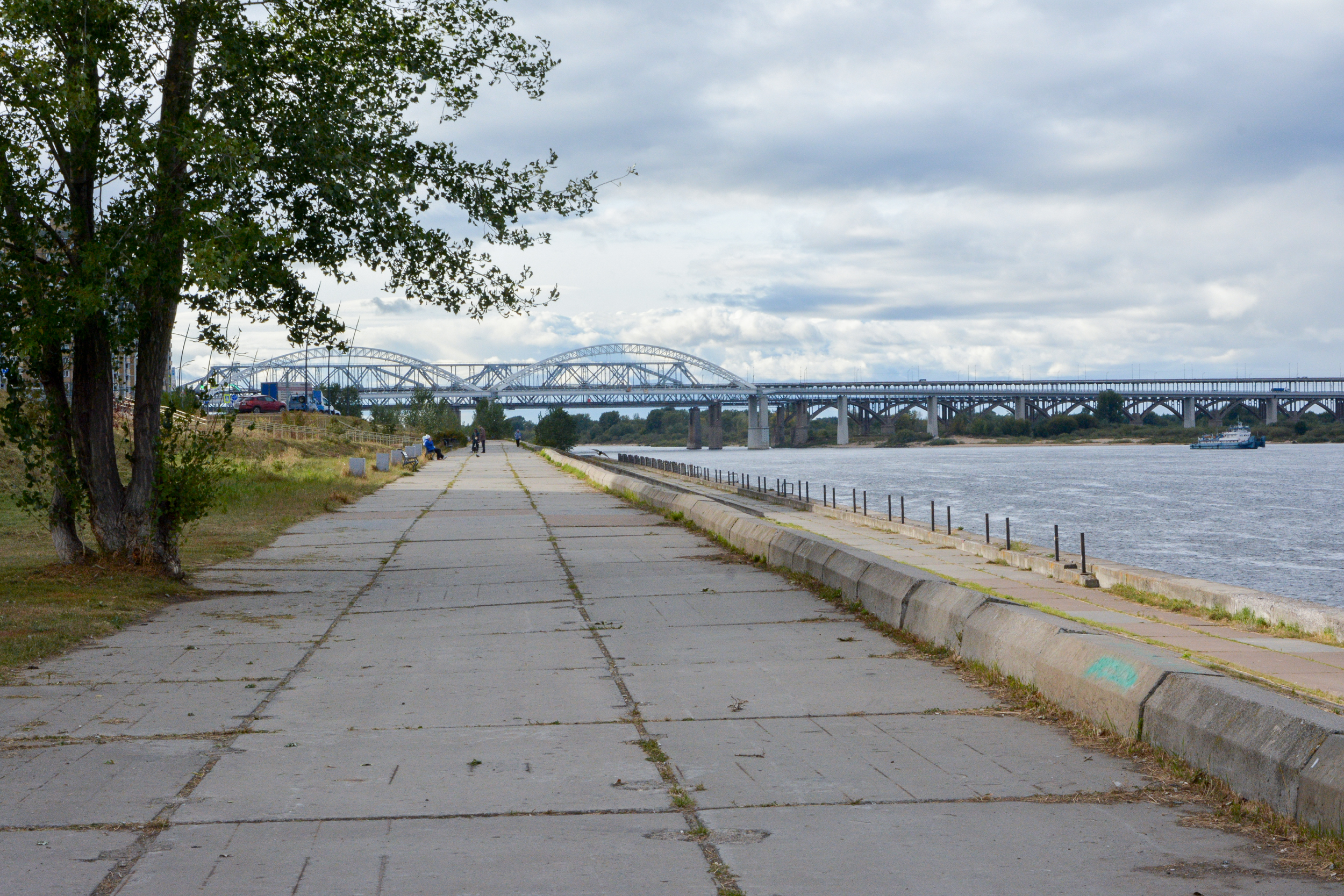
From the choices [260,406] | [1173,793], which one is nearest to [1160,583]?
[1173,793]

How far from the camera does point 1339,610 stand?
12.8 meters

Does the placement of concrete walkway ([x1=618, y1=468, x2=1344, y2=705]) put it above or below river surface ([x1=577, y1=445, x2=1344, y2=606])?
above

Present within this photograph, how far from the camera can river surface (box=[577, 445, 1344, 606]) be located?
3544 centimetres

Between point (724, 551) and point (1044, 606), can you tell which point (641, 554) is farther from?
point (1044, 606)

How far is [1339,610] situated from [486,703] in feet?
33.8

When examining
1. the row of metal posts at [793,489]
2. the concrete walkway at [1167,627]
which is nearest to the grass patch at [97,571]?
the concrete walkway at [1167,627]

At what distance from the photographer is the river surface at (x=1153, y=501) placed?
35.4m

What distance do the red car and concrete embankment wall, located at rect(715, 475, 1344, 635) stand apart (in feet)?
160

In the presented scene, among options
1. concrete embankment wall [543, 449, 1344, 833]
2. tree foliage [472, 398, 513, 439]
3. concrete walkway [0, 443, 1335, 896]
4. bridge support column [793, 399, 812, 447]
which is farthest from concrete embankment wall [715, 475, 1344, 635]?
bridge support column [793, 399, 812, 447]

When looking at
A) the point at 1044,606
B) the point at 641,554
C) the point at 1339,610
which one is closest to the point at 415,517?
the point at 641,554

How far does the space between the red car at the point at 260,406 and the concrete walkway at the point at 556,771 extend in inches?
2429

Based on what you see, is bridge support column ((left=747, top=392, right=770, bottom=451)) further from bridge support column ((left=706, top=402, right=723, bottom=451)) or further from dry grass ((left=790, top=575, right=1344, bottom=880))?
dry grass ((left=790, top=575, right=1344, bottom=880))

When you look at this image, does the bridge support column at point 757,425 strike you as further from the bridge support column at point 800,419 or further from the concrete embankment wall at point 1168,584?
the concrete embankment wall at point 1168,584

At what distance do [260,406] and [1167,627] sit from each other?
65229 millimetres
